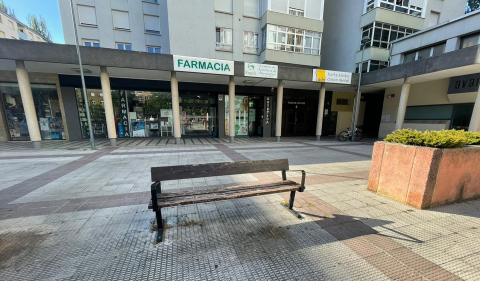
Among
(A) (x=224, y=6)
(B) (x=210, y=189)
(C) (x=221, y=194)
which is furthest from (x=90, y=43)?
(C) (x=221, y=194)

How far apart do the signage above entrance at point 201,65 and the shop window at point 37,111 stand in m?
8.70

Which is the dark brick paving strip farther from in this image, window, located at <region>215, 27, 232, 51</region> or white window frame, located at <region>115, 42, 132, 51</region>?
white window frame, located at <region>115, 42, 132, 51</region>

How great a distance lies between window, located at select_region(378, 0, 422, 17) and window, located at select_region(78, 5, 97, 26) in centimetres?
2446

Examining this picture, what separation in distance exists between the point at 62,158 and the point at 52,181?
10.9 feet

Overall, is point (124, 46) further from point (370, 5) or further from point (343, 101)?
point (370, 5)

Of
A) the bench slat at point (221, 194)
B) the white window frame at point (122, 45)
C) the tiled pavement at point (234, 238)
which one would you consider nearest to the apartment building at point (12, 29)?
the white window frame at point (122, 45)

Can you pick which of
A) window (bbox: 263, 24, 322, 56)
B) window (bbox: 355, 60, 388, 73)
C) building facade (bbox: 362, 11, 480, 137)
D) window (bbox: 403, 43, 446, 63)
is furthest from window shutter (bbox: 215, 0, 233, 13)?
window (bbox: 403, 43, 446, 63)

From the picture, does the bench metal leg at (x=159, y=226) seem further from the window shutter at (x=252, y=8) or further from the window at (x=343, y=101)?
the window at (x=343, y=101)

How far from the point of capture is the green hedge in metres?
3.09

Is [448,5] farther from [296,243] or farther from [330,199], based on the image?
[296,243]

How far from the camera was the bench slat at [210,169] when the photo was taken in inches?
106

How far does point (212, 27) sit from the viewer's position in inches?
575

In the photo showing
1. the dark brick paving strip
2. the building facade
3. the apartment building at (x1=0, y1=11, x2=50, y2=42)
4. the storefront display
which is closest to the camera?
the dark brick paving strip

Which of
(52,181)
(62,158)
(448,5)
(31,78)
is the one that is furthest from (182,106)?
(448,5)
